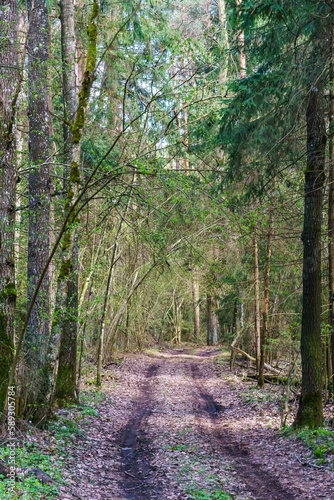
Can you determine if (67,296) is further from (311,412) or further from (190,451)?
(311,412)

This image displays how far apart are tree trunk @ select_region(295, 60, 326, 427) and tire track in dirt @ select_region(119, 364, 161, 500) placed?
3.13 m

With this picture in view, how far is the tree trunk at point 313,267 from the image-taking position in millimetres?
7809

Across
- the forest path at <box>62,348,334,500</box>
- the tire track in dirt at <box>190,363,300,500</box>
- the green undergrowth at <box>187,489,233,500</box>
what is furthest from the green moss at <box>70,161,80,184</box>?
the tire track in dirt at <box>190,363,300,500</box>

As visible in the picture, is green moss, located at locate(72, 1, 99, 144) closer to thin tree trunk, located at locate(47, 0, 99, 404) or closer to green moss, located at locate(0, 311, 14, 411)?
thin tree trunk, located at locate(47, 0, 99, 404)

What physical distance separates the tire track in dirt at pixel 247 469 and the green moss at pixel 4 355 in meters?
3.75

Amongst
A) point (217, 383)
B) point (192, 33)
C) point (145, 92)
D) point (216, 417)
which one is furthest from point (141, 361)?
point (192, 33)

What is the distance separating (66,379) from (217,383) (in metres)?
7.15

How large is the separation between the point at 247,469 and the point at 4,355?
426cm

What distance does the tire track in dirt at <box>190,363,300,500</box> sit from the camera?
217 inches

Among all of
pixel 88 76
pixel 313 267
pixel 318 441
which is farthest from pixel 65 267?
pixel 318 441

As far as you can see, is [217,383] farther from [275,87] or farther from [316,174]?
[275,87]

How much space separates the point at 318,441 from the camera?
6996mm

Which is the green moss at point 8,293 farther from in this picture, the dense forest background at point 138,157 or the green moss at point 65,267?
the green moss at point 65,267

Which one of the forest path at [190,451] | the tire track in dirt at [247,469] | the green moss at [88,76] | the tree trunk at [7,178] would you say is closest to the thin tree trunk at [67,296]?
the green moss at [88,76]
